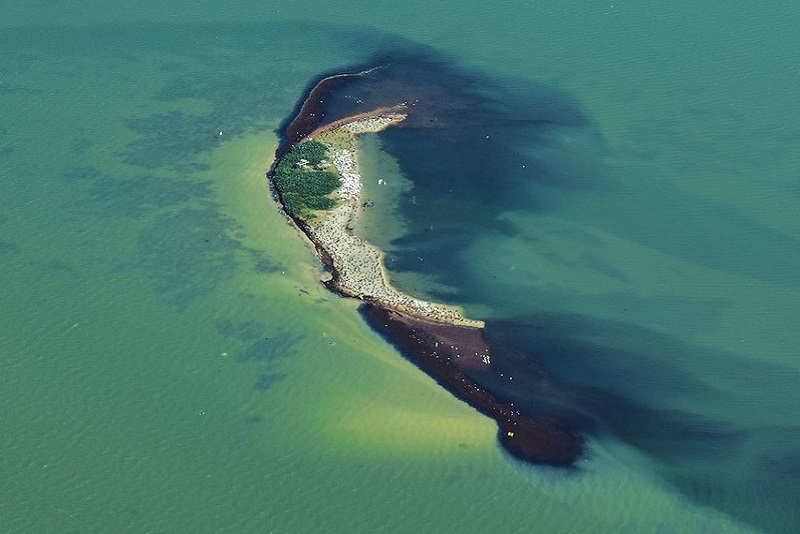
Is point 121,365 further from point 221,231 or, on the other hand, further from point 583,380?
point 583,380

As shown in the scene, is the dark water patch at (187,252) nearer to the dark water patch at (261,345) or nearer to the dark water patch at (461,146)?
the dark water patch at (261,345)

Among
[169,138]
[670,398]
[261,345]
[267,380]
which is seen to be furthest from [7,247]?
[670,398]

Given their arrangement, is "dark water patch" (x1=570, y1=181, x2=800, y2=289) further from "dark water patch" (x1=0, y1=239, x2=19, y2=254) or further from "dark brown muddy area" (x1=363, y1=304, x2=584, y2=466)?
"dark water patch" (x1=0, y1=239, x2=19, y2=254)

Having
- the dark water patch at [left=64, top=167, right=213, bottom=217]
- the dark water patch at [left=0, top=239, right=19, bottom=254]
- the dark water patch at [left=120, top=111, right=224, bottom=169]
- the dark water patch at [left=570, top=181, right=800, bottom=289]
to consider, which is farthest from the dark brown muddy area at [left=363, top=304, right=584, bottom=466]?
the dark water patch at [left=0, top=239, right=19, bottom=254]

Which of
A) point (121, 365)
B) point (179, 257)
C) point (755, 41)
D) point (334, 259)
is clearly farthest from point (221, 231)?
point (755, 41)

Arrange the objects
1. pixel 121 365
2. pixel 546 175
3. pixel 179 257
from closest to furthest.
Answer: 1. pixel 121 365
2. pixel 179 257
3. pixel 546 175

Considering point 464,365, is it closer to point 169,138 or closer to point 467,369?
point 467,369
